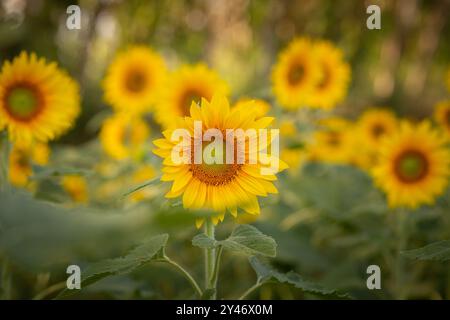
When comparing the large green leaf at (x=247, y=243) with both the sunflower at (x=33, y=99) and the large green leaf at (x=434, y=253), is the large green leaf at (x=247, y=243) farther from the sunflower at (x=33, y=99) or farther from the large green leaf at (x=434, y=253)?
the sunflower at (x=33, y=99)

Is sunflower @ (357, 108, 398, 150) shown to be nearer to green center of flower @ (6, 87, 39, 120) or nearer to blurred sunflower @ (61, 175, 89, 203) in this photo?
blurred sunflower @ (61, 175, 89, 203)

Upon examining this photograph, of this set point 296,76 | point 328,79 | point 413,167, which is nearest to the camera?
Answer: point 413,167

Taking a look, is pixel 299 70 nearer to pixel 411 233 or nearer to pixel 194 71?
pixel 194 71

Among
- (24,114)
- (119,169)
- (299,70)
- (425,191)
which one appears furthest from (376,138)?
(24,114)

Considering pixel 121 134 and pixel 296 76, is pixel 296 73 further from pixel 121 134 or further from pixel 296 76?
pixel 121 134

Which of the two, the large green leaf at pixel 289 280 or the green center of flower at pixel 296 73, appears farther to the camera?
the green center of flower at pixel 296 73

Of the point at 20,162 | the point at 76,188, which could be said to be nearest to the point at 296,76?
the point at 76,188

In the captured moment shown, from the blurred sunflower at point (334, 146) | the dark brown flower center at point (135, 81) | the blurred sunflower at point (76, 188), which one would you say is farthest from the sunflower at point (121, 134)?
the blurred sunflower at point (334, 146)
